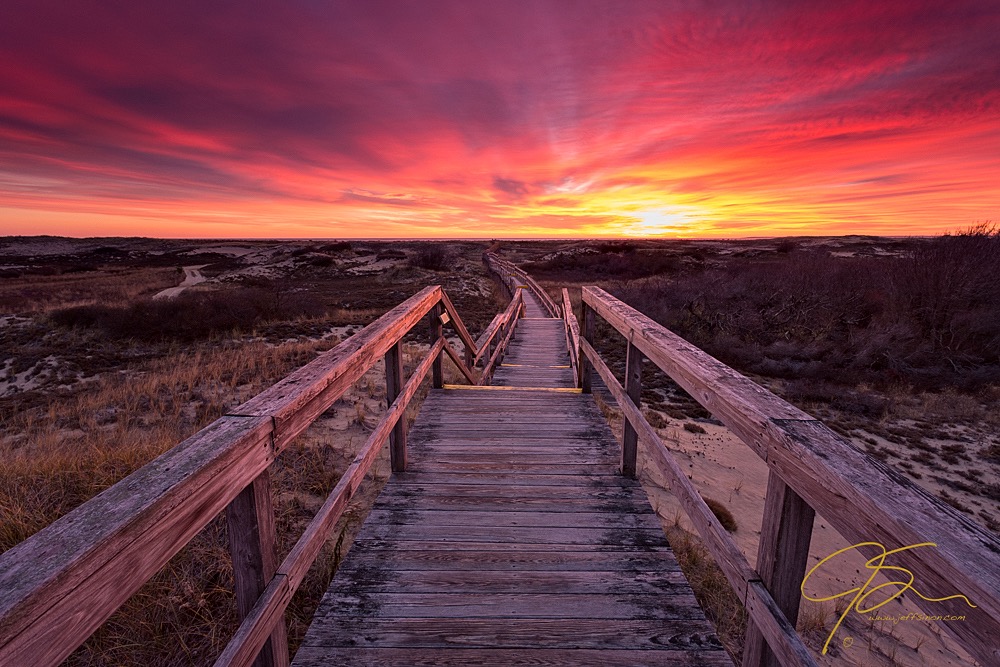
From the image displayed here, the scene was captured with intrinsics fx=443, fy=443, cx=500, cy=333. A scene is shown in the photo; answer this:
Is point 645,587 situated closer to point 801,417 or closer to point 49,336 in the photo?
point 801,417

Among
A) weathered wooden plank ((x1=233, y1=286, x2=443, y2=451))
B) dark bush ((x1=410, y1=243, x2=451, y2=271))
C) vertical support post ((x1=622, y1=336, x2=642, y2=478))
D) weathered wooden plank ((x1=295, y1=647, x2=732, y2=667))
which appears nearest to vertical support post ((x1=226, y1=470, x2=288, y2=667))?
weathered wooden plank ((x1=233, y1=286, x2=443, y2=451))

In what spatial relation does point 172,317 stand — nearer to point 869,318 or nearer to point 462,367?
point 462,367

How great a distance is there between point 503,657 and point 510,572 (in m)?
0.47

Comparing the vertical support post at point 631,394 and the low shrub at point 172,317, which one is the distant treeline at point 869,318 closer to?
the vertical support post at point 631,394

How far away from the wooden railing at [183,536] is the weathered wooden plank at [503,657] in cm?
40

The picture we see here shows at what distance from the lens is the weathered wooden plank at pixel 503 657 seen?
189 cm

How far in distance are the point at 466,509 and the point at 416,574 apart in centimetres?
61

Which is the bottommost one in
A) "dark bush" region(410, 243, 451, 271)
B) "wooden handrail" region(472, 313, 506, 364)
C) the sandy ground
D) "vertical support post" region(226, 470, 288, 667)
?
the sandy ground

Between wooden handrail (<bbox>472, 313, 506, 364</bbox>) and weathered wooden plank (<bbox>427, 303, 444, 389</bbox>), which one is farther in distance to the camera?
wooden handrail (<bbox>472, 313, 506, 364</bbox>)

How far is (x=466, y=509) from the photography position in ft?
9.53

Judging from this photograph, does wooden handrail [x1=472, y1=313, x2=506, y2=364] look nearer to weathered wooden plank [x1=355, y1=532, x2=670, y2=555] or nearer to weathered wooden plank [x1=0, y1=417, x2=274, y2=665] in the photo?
weathered wooden plank [x1=355, y1=532, x2=670, y2=555]

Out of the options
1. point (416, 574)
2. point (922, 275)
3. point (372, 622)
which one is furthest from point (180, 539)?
point (922, 275)

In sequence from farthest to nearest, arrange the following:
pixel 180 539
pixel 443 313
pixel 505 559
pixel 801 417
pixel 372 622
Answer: pixel 443 313
pixel 505 559
pixel 372 622
pixel 801 417
pixel 180 539

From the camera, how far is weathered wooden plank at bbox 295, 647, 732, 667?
74.5 inches
